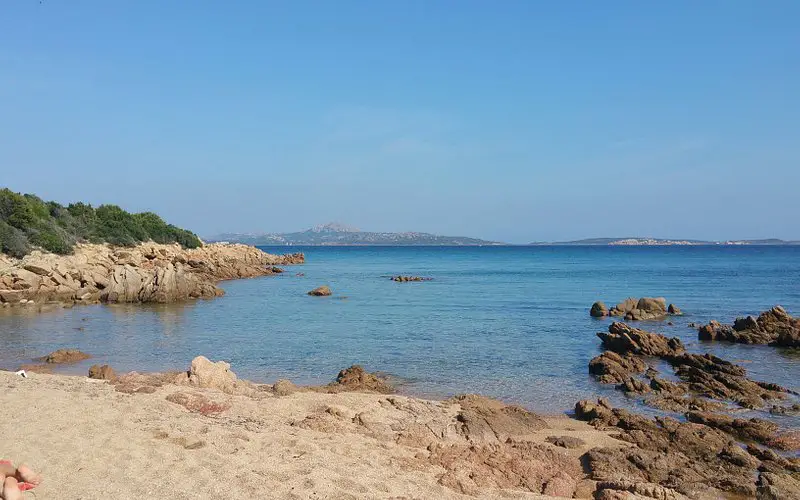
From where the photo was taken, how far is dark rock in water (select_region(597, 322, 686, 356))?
1897 cm

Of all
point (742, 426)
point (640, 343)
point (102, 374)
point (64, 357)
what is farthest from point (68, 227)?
point (742, 426)

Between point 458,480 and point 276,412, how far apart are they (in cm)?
389

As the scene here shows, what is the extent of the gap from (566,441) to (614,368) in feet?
21.3

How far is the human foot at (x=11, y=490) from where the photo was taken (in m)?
5.93

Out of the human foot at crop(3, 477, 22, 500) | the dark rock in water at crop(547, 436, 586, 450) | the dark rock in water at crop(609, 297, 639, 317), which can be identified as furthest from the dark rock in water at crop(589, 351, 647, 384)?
the human foot at crop(3, 477, 22, 500)

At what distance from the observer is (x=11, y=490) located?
19.6ft

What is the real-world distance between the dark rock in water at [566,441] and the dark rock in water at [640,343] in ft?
31.9

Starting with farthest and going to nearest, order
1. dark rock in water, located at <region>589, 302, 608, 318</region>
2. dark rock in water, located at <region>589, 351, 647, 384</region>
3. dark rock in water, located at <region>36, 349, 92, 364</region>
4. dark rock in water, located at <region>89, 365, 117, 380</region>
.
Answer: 1. dark rock in water, located at <region>589, 302, 608, 318</region>
2. dark rock in water, located at <region>36, 349, 92, 364</region>
3. dark rock in water, located at <region>589, 351, 647, 384</region>
4. dark rock in water, located at <region>89, 365, 117, 380</region>

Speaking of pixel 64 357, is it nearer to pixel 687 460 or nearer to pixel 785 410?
pixel 687 460

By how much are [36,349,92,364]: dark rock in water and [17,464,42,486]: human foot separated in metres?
11.3

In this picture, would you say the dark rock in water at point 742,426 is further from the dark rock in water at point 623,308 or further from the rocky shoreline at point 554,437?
the dark rock in water at point 623,308

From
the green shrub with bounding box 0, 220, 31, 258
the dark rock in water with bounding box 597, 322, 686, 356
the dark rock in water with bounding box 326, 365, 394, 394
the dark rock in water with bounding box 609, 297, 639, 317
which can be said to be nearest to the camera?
the dark rock in water with bounding box 326, 365, 394, 394

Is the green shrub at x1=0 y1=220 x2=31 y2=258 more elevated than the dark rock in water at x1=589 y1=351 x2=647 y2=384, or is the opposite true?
the green shrub at x1=0 y1=220 x2=31 y2=258

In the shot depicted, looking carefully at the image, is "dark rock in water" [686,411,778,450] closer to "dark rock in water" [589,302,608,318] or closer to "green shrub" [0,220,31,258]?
"dark rock in water" [589,302,608,318]
